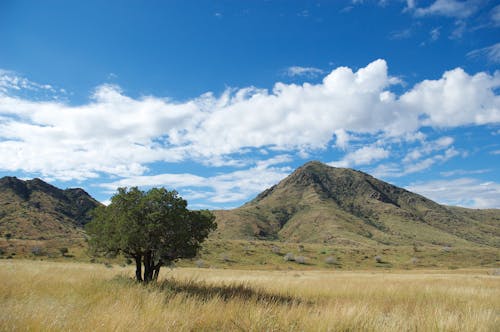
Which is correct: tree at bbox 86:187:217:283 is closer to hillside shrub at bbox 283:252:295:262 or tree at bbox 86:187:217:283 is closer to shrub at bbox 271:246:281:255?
hillside shrub at bbox 283:252:295:262

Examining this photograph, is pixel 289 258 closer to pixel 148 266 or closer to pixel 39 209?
pixel 148 266

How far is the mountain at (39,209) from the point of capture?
10301 centimetres

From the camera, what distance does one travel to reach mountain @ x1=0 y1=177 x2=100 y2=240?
338ft

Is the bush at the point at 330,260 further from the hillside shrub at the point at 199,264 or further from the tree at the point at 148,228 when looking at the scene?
the tree at the point at 148,228

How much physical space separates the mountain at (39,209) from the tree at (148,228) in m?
85.4

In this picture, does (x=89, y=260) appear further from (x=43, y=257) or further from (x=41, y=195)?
(x=41, y=195)

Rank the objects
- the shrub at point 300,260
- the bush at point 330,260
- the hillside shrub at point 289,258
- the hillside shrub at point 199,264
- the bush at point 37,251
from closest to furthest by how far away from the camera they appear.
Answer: the hillside shrub at point 199,264 < the bush at point 37,251 < the bush at point 330,260 < the shrub at point 300,260 < the hillside shrub at point 289,258

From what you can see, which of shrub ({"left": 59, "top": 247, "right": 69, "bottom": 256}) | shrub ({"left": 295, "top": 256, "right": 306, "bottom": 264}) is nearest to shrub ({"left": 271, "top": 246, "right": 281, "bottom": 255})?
shrub ({"left": 295, "top": 256, "right": 306, "bottom": 264})

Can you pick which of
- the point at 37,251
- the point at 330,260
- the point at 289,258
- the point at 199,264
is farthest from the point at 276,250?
the point at 37,251

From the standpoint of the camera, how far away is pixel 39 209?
13788 cm

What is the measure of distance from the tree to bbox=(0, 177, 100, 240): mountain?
85421 millimetres

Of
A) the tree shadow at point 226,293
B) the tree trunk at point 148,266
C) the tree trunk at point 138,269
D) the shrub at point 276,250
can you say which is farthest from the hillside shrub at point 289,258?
the tree shadow at point 226,293

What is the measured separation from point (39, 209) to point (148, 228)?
14515 cm

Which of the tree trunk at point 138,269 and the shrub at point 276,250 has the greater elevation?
the tree trunk at point 138,269
